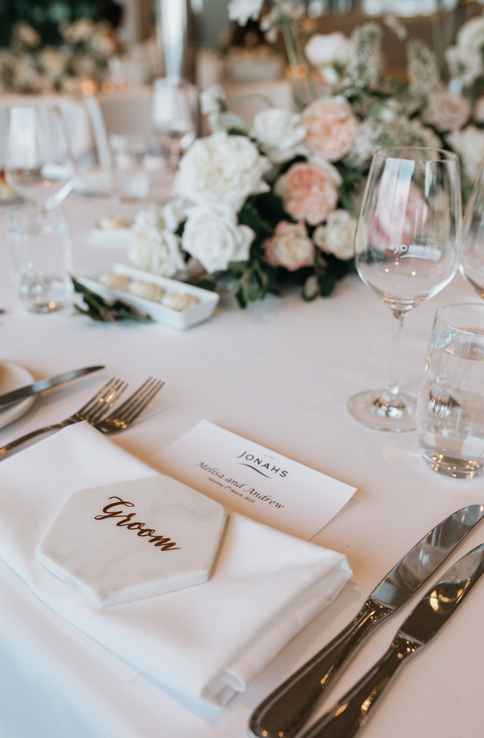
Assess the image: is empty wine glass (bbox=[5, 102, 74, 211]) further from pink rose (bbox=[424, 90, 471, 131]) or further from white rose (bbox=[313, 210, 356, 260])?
pink rose (bbox=[424, 90, 471, 131])

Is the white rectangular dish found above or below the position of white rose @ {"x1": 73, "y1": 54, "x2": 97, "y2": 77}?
below

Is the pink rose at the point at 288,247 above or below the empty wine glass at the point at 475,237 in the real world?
below

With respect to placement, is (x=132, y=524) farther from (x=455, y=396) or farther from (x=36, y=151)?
(x=36, y=151)

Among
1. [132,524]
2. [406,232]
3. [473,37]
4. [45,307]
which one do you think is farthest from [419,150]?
[473,37]

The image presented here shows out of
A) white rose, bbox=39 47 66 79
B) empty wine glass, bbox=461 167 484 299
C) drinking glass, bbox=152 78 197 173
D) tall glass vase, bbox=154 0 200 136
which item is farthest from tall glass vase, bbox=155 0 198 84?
empty wine glass, bbox=461 167 484 299

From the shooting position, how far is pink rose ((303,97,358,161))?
1082mm

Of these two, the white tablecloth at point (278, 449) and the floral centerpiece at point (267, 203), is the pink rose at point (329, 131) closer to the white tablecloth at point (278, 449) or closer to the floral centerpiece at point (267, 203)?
the floral centerpiece at point (267, 203)

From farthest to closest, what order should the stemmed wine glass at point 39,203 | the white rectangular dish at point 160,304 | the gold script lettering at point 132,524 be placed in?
1. the stemmed wine glass at point 39,203
2. the white rectangular dish at point 160,304
3. the gold script lettering at point 132,524

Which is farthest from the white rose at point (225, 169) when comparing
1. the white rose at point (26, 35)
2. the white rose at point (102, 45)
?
the white rose at point (26, 35)

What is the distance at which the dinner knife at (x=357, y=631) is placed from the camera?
0.37 m

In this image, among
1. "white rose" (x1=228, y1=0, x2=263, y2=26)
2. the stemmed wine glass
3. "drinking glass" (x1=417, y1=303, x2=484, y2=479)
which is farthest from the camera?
"white rose" (x1=228, y1=0, x2=263, y2=26)

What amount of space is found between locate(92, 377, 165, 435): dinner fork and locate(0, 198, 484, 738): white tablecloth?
14 mm

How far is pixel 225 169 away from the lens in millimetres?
986

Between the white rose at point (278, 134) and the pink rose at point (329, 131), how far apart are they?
0.07 feet
